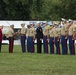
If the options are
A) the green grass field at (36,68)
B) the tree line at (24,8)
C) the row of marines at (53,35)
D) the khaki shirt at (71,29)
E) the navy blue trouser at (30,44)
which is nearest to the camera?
the green grass field at (36,68)

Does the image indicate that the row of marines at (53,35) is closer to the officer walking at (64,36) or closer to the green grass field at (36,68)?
the officer walking at (64,36)

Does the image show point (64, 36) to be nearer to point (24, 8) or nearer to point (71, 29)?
point (71, 29)

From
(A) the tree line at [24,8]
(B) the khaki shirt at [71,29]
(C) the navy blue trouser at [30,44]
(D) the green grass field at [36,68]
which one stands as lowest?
(D) the green grass field at [36,68]

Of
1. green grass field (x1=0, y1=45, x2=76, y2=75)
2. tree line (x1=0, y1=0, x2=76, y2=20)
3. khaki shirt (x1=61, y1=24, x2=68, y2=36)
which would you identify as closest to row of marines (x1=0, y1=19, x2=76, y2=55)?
khaki shirt (x1=61, y1=24, x2=68, y2=36)

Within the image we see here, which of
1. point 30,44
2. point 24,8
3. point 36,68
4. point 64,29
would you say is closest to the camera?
point 36,68

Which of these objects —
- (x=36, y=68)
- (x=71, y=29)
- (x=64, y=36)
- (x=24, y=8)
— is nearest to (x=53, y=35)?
(x=64, y=36)

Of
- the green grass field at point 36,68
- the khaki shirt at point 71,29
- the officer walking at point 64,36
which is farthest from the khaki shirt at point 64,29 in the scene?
the green grass field at point 36,68

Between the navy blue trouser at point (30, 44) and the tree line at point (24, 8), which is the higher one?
the tree line at point (24, 8)

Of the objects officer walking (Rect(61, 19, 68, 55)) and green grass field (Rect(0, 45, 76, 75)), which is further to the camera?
officer walking (Rect(61, 19, 68, 55))

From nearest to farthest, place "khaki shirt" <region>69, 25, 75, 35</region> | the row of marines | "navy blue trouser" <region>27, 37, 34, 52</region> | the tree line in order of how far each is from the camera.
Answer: "khaki shirt" <region>69, 25, 75, 35</region> < the row of marines < "navy blue trouser" <region>27, 37, 34, 52</region> < the tree line

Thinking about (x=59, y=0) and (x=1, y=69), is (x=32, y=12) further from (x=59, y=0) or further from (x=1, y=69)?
(x=1, y=69)

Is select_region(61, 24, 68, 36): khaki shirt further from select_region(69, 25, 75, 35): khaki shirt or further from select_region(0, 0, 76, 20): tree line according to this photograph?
select_region(0, 0, 76, 20): tree line

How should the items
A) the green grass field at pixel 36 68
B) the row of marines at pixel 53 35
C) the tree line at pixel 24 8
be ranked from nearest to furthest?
the green grass field at pixel 36 68
the row of marines at pixel 53 35
the tree line at pixel 24 8

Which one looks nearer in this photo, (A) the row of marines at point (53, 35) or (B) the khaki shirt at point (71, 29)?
(B) the khaki shirt at point (71, 29)
